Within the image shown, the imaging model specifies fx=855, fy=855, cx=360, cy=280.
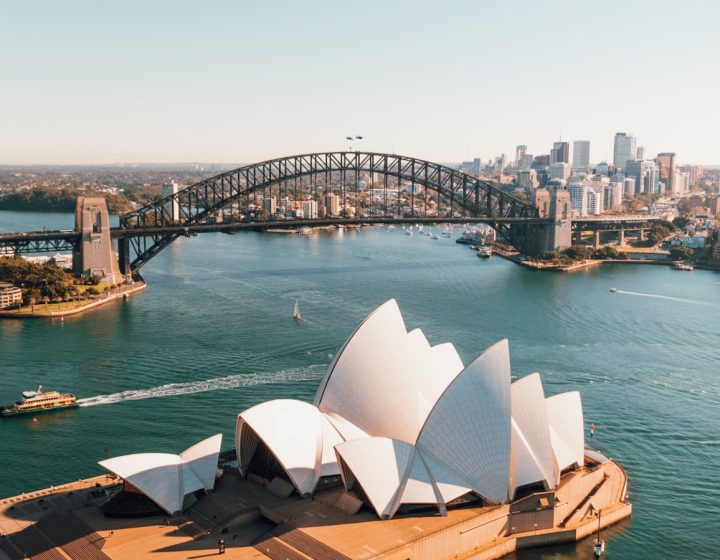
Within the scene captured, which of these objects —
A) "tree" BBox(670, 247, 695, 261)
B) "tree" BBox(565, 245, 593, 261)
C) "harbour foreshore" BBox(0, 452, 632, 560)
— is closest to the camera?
"harbour foreshore" BBox(0, 452, 632, 560)

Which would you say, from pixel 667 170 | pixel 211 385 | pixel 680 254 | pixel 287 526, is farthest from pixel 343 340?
pixel 667 170

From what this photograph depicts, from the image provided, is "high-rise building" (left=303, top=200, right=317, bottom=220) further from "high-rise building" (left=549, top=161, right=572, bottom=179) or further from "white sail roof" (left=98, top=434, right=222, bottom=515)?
"high-rise building" (left=549, top=161, right=572, bottom=179)

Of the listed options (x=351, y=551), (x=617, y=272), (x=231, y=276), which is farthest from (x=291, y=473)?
(x=617, y=272)

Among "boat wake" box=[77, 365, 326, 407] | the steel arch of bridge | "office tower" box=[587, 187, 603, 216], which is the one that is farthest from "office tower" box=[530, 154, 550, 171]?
"boat wake" box=[77, 365, 326, 407]

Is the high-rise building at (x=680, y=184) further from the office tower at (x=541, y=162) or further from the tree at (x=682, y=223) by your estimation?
the tree at (x=682, y=223)

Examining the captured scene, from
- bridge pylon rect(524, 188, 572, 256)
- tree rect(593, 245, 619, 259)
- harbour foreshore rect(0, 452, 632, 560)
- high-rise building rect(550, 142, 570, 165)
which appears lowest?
harbour foreshore rect(0, 452, 632, 560)

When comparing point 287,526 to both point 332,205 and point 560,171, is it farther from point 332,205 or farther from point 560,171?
point 560,171

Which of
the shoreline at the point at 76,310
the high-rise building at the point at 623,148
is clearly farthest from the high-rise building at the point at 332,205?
the high-rise building at the point at 623,148
